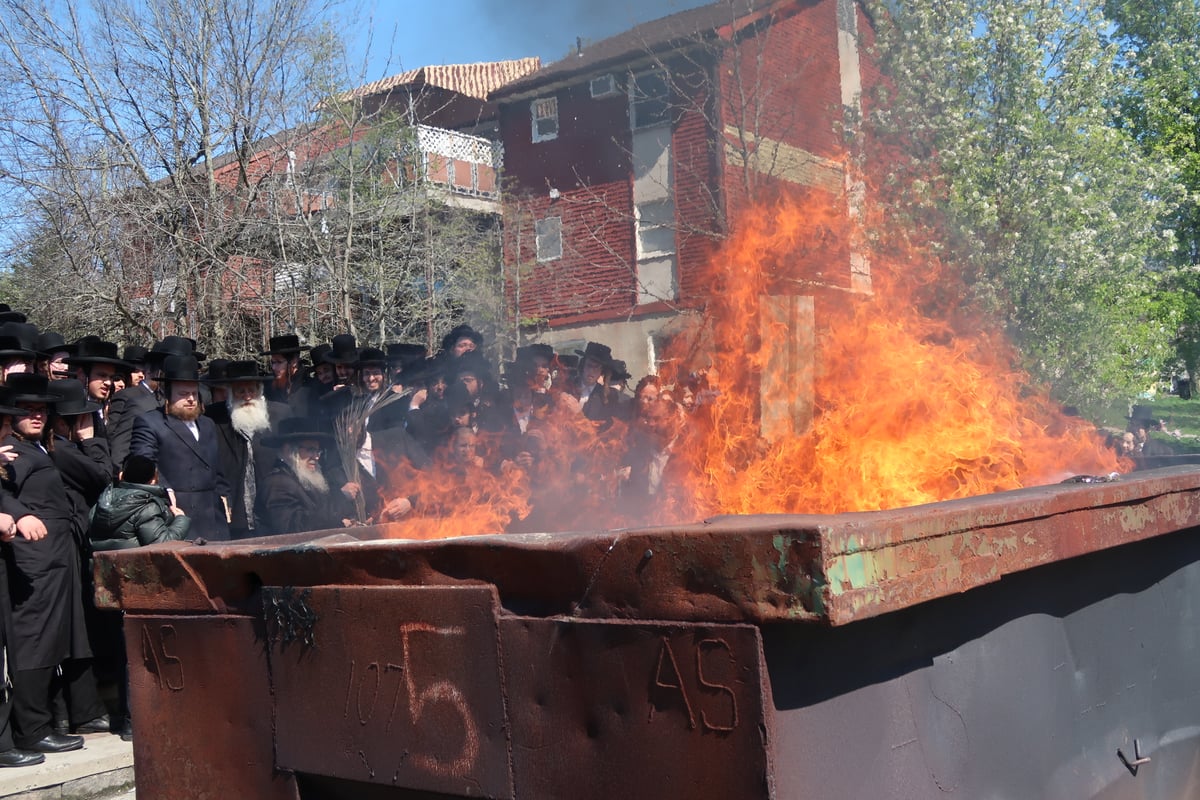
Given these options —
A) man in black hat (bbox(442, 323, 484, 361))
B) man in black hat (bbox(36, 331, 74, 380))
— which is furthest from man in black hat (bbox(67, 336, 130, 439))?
man in black hat (bbox(442, 323, 484, 361))

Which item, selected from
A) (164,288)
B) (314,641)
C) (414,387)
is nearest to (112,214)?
(164,288)

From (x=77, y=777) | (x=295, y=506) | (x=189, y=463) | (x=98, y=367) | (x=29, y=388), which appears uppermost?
(x=98, y=367)

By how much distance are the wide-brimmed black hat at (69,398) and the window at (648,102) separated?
18.6 metres

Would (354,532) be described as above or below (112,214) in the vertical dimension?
below

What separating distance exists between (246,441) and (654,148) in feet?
62.5

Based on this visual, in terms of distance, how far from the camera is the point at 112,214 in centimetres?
1273

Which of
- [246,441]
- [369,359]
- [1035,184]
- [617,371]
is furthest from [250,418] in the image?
[1035,184]

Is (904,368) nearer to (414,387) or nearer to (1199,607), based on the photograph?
(1199,607)

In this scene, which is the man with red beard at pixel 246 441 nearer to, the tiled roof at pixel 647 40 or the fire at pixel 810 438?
the fire at pixel 810 438

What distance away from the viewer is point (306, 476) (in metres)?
5.94

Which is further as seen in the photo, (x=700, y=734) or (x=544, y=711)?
(x=544, y=711)

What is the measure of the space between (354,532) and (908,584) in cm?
237

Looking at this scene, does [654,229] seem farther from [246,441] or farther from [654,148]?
[246,441]

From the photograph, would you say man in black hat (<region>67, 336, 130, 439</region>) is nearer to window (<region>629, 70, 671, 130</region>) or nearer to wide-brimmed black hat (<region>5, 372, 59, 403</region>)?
wide-brimmed black hat (<region>5, 372, 59, 403</region>)
